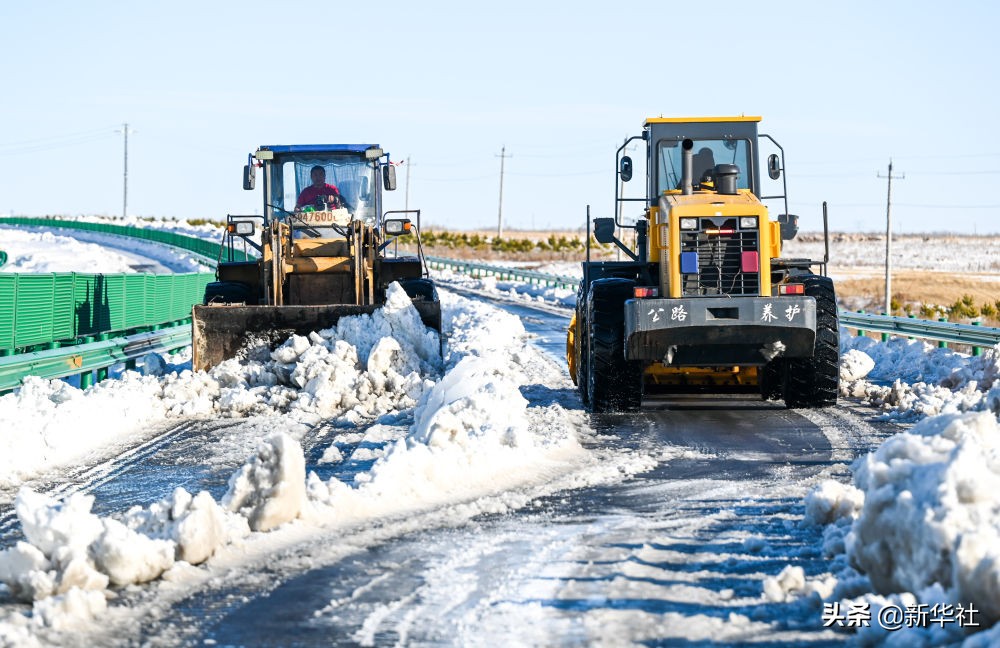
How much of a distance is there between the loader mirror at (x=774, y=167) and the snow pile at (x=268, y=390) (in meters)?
4.37

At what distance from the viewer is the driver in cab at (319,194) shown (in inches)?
727

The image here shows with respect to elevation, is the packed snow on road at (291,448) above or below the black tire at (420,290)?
below

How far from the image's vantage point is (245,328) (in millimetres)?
15883

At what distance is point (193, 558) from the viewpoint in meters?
6.77

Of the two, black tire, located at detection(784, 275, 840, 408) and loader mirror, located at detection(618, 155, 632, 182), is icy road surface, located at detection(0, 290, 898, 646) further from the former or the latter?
loader mirror, located at detection(618, 155, 632, 182)

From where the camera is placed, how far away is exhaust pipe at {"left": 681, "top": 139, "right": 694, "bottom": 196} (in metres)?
14.0

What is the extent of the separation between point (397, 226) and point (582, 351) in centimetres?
401

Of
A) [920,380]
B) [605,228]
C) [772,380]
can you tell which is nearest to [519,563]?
[605,228]

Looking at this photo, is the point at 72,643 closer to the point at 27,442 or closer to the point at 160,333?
the point at 27,442

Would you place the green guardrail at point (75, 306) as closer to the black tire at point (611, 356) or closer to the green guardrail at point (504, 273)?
the black tire at point (611, 356)

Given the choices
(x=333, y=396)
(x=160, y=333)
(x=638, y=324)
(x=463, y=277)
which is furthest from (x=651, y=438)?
(x=463, y=277)

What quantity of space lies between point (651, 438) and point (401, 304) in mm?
5054

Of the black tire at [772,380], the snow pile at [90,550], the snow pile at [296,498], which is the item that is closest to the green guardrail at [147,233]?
the black tire at [772,380]

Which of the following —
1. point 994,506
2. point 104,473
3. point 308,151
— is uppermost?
point 308,151
